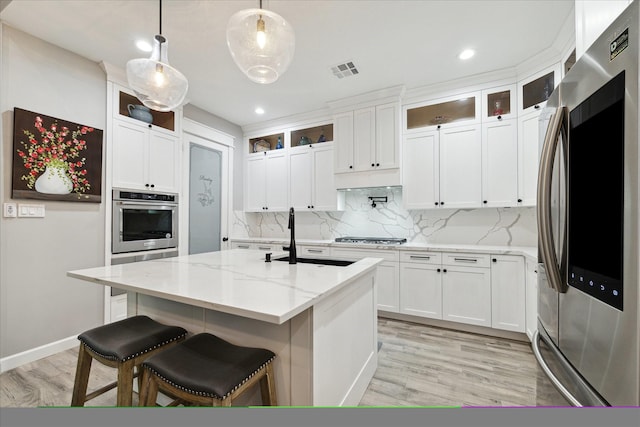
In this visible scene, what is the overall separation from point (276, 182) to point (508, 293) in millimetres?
3237

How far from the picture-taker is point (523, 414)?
15.8 inches

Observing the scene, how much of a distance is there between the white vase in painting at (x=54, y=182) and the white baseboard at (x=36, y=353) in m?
1.30

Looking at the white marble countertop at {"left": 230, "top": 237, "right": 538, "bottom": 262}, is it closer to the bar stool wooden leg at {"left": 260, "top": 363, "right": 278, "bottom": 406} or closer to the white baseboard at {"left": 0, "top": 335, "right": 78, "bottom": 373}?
the bar stool wooden leg at {"left": 260, "top": 363, "right": 278, "bottom": 406}

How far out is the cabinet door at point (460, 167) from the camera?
Result: 299 centimetres

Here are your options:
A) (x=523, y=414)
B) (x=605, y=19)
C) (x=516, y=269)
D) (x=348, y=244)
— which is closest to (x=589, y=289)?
(x=523, y=414)

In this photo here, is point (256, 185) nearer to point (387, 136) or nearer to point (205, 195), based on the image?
point (205, 195)

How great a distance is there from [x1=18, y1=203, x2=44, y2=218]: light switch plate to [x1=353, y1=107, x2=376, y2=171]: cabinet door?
10.2 ft

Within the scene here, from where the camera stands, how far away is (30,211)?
2258mm

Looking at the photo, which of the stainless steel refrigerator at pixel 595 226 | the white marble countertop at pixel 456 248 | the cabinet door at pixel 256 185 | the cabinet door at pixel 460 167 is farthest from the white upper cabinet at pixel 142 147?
the stainless steel refrigerator at pixel 595 226

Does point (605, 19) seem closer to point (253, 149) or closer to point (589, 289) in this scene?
point (589, 289)

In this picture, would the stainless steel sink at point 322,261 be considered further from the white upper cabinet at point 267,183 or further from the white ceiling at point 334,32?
the white upper cabinet at point 267,183

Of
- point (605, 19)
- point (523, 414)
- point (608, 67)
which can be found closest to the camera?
point (523, 414)

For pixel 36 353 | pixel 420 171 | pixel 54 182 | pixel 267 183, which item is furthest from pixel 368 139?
pixel 36 353

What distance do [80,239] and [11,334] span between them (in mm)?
831
